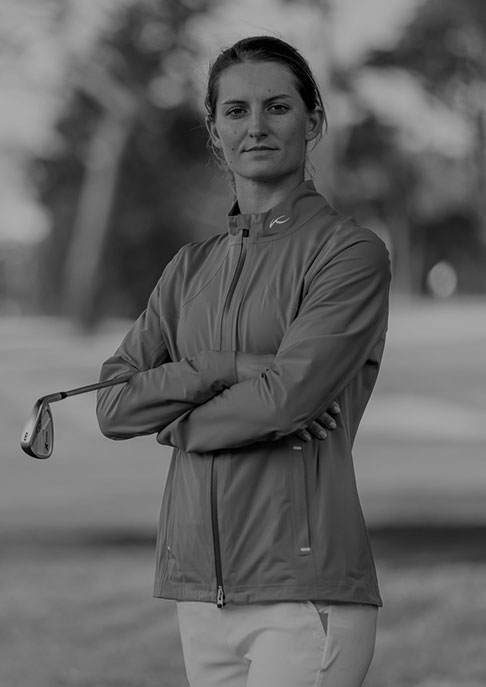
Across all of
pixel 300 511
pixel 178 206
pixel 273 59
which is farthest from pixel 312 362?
pixel 178 206

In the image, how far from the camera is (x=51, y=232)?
29.8 ft

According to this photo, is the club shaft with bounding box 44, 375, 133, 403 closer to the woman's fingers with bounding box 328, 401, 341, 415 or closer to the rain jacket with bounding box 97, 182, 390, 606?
the rain jacket with bounding box 97, 182, 390, 606

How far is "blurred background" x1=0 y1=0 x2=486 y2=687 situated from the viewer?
8086mm

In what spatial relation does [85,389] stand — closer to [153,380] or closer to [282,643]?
[153,380]

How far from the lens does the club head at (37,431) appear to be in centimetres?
145

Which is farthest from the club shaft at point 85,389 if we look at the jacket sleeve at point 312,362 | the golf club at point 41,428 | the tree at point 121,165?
the tree at point 121,165

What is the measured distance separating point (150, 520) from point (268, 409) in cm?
611

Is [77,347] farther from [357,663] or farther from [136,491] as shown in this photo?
[357,663]

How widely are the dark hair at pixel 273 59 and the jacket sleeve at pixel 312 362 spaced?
0.20 m

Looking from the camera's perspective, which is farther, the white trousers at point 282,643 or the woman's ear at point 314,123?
the woman's ear at point 314,123

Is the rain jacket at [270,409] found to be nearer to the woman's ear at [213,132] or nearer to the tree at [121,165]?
the woman's ear at [213,132]

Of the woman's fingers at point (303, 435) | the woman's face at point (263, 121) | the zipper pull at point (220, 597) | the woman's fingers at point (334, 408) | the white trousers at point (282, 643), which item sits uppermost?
the woman's face at point (263, 121)

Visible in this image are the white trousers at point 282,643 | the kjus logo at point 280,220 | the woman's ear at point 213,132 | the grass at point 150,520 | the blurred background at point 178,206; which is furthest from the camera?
the blurred background at point 178,206

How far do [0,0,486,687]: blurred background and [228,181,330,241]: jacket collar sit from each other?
550 centimetres
